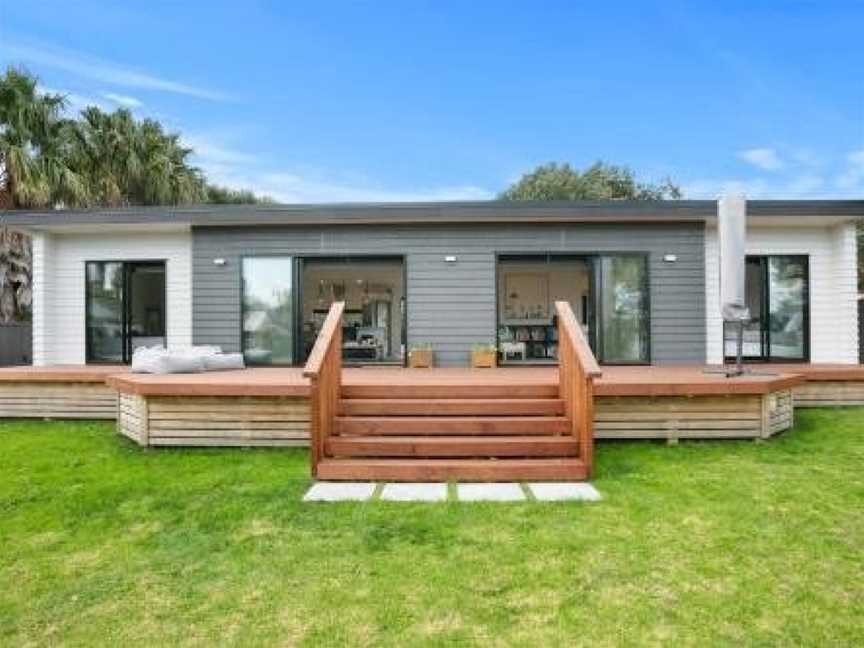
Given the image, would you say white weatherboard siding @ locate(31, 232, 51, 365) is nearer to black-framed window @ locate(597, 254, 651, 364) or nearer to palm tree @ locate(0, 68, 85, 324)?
palm tree @ locate(0, 68, 85, 324)

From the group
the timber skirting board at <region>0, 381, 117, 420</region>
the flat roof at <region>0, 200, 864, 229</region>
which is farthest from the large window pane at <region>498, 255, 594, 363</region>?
the timber skirting board at <region>0, 381, 117, 420</region>

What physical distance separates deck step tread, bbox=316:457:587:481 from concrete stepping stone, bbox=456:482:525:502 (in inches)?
3.7

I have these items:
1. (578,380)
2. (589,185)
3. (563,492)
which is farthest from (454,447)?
(589,185)

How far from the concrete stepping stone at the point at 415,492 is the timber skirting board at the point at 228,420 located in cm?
146

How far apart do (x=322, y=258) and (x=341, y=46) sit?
31.1 ft

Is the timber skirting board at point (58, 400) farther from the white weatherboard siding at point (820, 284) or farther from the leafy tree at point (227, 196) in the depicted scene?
the leafy tree at point (227, 196)

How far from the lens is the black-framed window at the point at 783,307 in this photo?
341 inches

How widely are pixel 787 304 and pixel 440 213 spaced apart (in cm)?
519

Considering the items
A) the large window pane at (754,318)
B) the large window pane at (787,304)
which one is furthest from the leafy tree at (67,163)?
the large window pane at (787,304)

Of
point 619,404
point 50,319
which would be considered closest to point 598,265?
point 619,404

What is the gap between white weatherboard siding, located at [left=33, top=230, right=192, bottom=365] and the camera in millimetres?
8820

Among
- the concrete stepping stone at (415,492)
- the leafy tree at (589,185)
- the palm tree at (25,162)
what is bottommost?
the concrete stepping stone at (415,492)

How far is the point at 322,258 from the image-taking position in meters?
8.59

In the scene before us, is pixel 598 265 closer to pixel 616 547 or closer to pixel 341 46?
pixel 616 547
